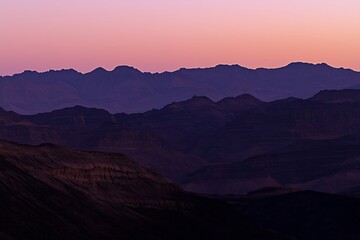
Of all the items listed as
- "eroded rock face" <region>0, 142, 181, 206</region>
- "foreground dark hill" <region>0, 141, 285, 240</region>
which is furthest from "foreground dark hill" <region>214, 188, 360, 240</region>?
"eroded rock face" <region>0, 142, 181, 206</region>

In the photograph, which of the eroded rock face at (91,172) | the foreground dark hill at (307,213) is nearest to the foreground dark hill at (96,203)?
the eroded rock face at (91,172)

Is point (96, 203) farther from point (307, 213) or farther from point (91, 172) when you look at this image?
point (307, 213)

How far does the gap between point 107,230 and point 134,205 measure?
1189cm

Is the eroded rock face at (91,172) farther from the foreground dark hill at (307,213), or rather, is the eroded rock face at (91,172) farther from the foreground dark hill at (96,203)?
the foreground dark hill at (307,213)

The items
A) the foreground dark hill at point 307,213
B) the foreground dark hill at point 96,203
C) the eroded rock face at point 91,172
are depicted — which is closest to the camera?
the foreground dark hill at point 96,203

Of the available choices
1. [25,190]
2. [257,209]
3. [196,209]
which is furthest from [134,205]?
[257,209]

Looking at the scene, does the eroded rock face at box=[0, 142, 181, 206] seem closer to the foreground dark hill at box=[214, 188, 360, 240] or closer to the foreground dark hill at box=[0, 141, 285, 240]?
the foreground dark hill at box=[0, 141, 285, 240]

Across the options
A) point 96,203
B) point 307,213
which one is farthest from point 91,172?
point 307,213

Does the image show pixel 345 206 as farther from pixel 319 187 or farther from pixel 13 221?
pixel 319 187

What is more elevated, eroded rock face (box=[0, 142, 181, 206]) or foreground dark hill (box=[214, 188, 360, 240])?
eroded rock face (box=[0, 142, 181, 206])

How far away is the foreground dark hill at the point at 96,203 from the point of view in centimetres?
8712

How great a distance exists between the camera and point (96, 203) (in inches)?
3829

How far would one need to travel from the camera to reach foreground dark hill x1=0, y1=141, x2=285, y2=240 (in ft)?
286

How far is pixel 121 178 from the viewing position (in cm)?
11000
